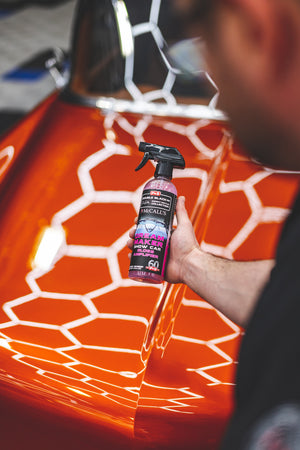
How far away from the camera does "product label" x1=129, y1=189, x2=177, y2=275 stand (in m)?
1.06

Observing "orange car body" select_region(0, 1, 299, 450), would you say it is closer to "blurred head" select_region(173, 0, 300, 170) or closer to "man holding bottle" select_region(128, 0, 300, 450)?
"man holding bottle" select_region(128, 0, 300, 450)

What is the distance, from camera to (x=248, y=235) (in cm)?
126

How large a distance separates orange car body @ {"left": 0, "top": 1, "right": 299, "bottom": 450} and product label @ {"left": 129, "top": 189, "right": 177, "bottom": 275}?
0.10 m

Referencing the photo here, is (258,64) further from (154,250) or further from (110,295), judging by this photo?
(110,295)

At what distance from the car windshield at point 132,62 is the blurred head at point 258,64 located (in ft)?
3.77

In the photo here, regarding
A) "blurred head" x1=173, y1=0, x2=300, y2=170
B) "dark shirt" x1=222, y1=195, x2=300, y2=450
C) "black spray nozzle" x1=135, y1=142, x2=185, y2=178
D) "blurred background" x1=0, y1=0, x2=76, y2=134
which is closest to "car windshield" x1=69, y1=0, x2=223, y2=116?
"black spray nozzle" x1=135, y1=142, x2=185, y2=178

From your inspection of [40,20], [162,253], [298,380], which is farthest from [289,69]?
[40,20]

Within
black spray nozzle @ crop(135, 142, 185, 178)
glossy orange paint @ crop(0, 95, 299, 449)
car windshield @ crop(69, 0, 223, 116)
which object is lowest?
glossy orange paint @ crop(0, 95, 299, 449)

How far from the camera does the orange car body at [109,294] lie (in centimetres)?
92

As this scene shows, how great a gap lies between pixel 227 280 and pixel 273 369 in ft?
1.93

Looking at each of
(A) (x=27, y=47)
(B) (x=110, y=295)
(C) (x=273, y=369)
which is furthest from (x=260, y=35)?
(A) (x=27, y=47)

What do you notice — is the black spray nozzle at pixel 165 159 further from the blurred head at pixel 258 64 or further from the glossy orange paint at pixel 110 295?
the blurred head at pixel 258 64

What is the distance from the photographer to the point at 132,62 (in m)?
1.77

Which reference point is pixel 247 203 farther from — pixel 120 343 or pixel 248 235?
pixel 120 343
